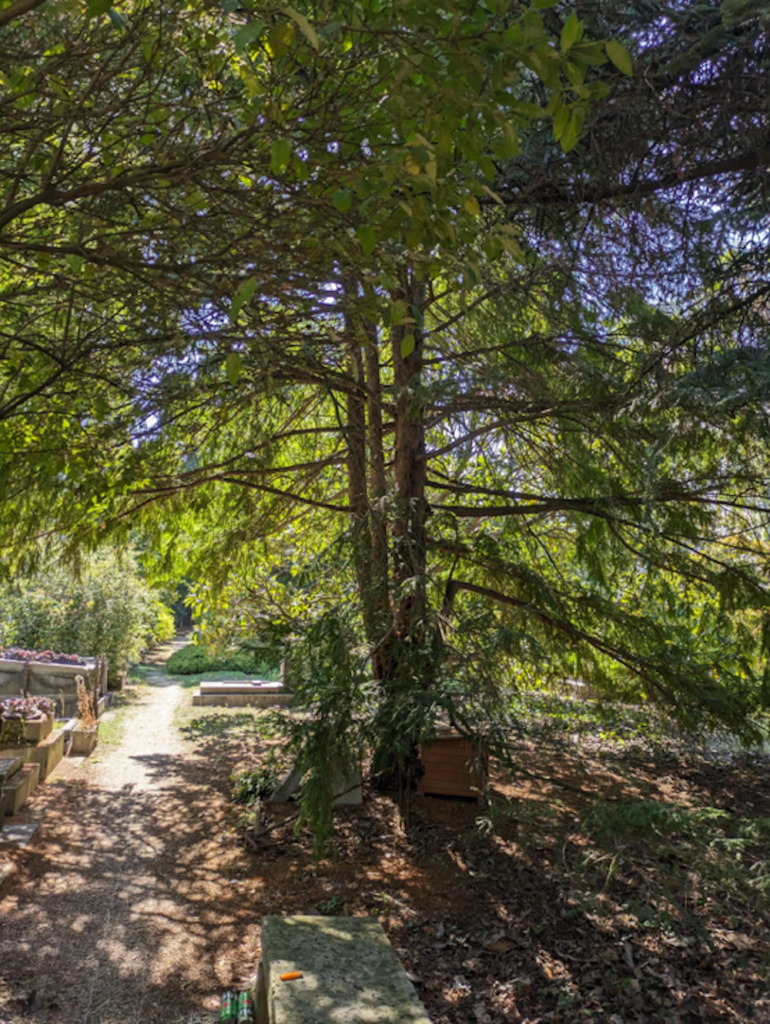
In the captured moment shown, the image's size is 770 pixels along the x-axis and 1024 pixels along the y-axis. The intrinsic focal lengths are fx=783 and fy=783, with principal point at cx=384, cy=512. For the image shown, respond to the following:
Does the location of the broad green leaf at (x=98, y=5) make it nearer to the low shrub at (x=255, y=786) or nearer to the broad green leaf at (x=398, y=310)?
the broad green leaf at (x=398, y=310)

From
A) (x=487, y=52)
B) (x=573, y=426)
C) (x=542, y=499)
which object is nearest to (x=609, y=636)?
(x=542, y=499)

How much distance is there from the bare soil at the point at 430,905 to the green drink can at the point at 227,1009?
0.12 m

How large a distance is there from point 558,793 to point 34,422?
486 centimetres

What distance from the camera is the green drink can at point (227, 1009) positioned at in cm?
395

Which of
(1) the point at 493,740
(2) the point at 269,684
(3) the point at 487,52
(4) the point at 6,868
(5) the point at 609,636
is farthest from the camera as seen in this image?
(2) the point at 269,684

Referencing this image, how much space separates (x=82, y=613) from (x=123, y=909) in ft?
36.9

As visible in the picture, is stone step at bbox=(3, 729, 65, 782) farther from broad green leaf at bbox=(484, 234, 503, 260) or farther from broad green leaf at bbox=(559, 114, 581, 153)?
broad green leaf at bbox=(559, 114, 581, 153)

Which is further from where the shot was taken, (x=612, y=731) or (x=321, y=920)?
(x=612, y=731)

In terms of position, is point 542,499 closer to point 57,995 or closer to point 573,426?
point 573,426

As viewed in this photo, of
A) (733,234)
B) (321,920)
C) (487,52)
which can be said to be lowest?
(321,920)

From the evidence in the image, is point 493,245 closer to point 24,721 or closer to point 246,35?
point 246,35

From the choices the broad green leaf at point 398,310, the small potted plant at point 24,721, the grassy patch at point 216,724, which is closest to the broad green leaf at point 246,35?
the broad green leaf at point 398,310

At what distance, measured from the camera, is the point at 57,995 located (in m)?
4.28

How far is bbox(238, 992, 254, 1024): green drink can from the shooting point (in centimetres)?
386
